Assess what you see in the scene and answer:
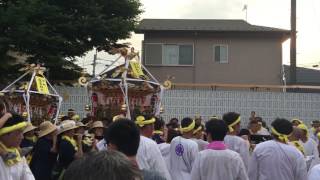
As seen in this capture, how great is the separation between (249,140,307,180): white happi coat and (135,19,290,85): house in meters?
21.8

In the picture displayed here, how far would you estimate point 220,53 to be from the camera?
29.4 metres

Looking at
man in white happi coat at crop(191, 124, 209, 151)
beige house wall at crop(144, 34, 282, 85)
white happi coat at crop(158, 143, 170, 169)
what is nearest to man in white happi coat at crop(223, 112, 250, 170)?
man in white happi coat at crop(191, 124, 209, 151)

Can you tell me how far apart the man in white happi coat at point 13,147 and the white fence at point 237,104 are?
13.8m

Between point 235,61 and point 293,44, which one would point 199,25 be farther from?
point 293,44

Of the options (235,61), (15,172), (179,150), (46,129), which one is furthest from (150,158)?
(235,61)

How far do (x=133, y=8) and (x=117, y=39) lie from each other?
1.64m

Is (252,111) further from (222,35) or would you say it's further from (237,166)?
(237,166)

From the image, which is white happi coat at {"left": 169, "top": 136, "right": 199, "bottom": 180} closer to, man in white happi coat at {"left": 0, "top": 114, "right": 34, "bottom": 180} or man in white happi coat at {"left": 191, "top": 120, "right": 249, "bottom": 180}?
man in white happi coat at {"left": 191, "top": 120, "right": 249, "bottom": 180}

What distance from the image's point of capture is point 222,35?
2922cm

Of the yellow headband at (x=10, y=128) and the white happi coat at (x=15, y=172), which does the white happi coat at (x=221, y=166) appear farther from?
the yellow headband at (x=10, y=128)

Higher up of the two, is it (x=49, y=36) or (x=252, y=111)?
(x=49, y=36)

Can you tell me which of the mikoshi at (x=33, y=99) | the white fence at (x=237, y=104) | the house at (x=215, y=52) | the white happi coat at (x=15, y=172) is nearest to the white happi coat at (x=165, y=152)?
the white happi coat at (x=15, y=172)

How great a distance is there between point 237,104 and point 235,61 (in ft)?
33.7

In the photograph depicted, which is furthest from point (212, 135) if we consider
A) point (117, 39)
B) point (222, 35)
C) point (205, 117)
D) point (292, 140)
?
point (222, 35)
